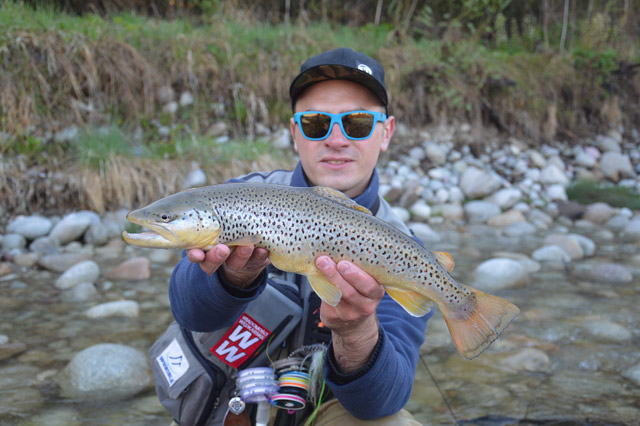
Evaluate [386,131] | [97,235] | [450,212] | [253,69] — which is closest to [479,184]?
[450,212]

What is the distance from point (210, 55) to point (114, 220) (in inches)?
150

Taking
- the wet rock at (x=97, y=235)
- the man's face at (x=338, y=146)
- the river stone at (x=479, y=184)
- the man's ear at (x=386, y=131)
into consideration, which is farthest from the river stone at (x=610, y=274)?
the wet rock at (x=97, y=235)

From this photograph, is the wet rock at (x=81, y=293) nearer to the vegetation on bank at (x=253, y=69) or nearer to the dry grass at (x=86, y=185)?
the dry grass at (x=86, y=185)

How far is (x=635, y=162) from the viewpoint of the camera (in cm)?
1116

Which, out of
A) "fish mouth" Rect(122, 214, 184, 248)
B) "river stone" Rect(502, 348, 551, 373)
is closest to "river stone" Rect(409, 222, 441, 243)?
"river stone" Rect(502, 348, 551, 373)

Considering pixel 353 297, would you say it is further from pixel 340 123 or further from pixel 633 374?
pixel 633 374

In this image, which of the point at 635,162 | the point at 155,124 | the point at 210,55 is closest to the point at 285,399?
the point at 155,124

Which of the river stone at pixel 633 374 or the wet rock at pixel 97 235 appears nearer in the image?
the river stone at pixel 633 374

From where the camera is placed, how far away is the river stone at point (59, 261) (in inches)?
231

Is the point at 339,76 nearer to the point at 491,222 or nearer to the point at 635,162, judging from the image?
the point at 491,222

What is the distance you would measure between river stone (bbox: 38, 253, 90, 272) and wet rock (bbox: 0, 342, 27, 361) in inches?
70.6

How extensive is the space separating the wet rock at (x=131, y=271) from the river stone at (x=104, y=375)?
1.97m

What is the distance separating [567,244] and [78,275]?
20.0ft

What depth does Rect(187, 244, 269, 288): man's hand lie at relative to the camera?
1919 millimetres
